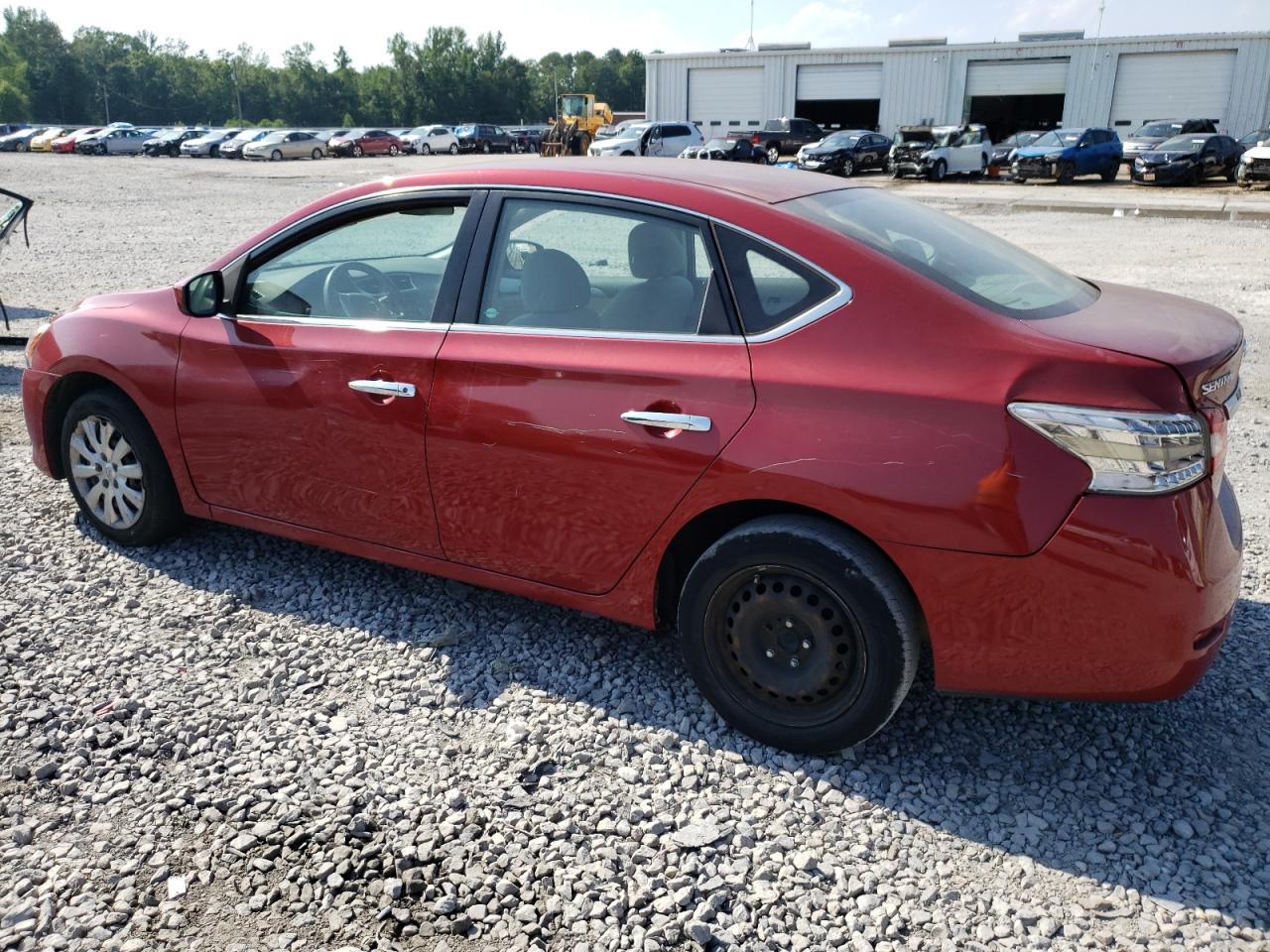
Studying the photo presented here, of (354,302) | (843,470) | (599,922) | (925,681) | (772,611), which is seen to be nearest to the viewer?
(599,922)

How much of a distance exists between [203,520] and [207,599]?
0.87 meters

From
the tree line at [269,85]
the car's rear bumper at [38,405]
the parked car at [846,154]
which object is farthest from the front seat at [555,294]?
the tree line at [269,85]

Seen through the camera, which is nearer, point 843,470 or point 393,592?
point 843,470

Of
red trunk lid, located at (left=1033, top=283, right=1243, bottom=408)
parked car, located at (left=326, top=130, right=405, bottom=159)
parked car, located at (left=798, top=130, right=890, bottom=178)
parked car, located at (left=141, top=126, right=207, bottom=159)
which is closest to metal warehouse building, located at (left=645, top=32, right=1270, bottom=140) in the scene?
parked car, located at (left=326, top=130, right=405, bottom=159)

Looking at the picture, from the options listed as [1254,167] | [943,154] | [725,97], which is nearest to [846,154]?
[943,154]

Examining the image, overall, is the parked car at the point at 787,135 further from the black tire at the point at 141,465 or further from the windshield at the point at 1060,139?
the black tire at the point at 141,465

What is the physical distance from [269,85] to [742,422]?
4883 inches

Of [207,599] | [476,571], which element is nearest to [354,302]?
[476,571]

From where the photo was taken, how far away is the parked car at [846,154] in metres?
33.8

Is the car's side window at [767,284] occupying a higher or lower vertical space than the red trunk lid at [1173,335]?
higher

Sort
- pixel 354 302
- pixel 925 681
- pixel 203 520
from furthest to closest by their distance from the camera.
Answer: pixel 203 520
pixel 354 302
pixel 925 681

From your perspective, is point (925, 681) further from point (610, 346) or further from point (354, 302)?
point (354, 302)

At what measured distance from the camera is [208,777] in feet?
9.86

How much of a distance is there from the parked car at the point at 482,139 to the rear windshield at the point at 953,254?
59132 millimetres
